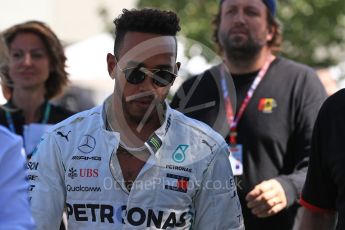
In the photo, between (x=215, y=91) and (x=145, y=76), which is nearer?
(x=145, y=76)

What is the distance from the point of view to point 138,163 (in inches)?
160

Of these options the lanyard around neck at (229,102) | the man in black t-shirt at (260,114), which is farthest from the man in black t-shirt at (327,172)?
the lanyard around neck at (229,102)

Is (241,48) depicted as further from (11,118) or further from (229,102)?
(11,118)

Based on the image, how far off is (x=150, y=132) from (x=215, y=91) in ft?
6.53

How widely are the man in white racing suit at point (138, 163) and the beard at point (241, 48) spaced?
80.8 inches

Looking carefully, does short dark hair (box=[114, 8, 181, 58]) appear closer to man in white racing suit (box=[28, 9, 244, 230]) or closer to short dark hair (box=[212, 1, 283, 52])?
man in white racing suit (box=[28, 9, 244, 230])

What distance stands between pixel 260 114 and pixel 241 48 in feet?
1.70

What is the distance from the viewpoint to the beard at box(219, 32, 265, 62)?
6176mm

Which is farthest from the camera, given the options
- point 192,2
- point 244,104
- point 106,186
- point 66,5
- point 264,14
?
point 66,5

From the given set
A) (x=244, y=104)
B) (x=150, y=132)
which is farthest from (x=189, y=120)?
(x=244, y=104)

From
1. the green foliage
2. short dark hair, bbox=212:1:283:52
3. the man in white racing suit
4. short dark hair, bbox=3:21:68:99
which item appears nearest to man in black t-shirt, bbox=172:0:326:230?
short dark hair, bbox=212:1:283:52

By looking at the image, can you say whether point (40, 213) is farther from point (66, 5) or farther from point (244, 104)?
point (66, 5)

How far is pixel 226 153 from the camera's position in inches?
162

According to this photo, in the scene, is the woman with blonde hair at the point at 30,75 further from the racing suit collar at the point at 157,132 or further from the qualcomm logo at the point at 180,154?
the qualcomm logo at the point at 180,154
